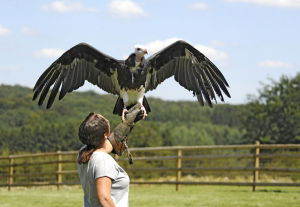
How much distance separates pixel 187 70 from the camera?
22.5 feet

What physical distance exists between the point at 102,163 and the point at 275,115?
4693cm

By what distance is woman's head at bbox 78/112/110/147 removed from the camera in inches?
136

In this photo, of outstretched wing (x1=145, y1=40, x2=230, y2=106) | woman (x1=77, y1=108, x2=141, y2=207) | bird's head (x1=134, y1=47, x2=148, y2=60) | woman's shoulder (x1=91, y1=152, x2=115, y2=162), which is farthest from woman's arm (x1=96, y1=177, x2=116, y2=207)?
outstretched wing (x1=145, y1=40, x2=230, y2=106)

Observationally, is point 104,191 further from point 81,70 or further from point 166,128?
point 166,128

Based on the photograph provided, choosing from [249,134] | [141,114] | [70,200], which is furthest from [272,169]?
[249,134]

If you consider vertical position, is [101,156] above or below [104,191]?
above

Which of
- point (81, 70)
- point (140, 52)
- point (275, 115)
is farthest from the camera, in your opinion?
point (275, 115)

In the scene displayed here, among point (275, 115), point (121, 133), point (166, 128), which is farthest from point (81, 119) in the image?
point (121, 133)

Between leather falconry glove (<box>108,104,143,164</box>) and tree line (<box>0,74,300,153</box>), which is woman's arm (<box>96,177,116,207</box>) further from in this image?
tree line (<box>0,74,300,153</box>)

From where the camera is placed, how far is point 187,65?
22.6 feet

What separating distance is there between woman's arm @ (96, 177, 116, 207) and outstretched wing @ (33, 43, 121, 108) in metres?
3.12

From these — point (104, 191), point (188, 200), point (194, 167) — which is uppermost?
point (104, 191)

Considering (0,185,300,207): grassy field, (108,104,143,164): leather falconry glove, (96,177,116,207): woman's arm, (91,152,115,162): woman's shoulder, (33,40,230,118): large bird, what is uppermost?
(33,40,230,118): large bird

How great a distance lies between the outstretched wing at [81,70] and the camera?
6.51m
